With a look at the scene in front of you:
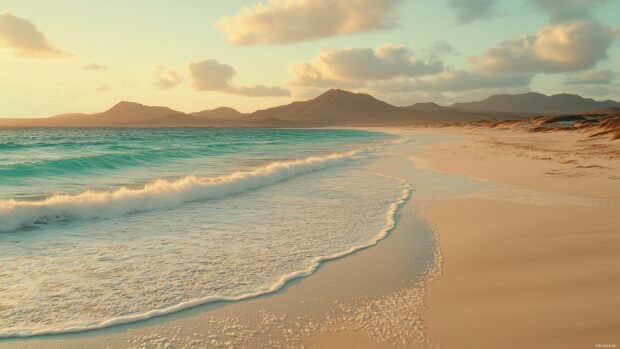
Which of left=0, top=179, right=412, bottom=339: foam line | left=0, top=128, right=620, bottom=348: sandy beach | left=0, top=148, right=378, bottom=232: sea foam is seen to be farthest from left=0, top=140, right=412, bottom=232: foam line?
left=0, top=128, right=620, bottom=348: sandy beach

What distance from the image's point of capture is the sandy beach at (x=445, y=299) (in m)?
3.64

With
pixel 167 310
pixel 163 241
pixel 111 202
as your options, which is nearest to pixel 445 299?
Answer: pixel 167 310

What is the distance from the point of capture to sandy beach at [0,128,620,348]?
3645 mm

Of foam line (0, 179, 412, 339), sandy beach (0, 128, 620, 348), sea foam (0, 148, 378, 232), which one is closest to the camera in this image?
sandy beach (0, 128, 620, 348)

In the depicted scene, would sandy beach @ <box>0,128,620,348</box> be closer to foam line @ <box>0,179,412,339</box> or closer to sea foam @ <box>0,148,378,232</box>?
foam line @ <box>0,179,412,339</box>

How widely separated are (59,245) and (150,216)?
2574mm

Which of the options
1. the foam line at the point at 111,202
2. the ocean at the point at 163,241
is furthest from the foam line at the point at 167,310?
the foam line at the point at 111,202

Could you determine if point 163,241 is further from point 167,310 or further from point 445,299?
point 445,299

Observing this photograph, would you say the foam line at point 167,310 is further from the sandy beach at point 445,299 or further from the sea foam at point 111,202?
the sea foam at point 111,202

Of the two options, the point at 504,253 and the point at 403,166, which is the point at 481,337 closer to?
the point at 504,253

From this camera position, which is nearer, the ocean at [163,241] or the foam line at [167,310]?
the foam line at [167,310]

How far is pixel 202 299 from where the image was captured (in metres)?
4.60

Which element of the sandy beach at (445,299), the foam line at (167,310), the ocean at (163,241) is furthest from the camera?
the ocean at (163,241)

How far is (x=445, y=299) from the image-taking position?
4453 millimetres
